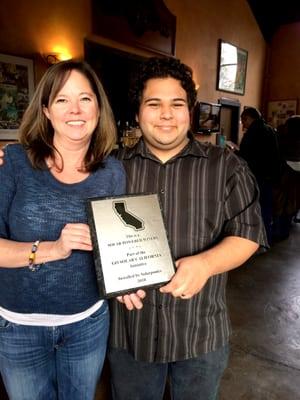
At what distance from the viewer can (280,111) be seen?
930cm

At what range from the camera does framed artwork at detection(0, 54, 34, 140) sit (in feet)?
11.6

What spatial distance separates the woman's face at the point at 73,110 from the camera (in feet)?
3.38

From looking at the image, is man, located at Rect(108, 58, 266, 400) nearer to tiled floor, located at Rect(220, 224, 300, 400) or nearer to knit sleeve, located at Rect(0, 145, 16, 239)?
knit sleeve, located at Rect(0, 145, 16, 239)

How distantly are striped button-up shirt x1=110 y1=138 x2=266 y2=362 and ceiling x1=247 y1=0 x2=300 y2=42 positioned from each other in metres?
8.65

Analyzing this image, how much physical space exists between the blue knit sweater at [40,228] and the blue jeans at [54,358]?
73 mm

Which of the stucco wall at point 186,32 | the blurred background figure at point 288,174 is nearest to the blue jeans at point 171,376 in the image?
the blurred background figure at point 288,174

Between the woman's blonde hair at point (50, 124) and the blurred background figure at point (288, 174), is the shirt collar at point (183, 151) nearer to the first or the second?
the woman's blonde hair at point (50, 124)

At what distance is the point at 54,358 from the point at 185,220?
1.98 ft

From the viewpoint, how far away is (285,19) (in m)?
8.90

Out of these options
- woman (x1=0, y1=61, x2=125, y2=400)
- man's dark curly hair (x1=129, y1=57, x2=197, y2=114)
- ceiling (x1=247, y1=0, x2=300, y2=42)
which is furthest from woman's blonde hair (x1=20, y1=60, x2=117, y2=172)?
ceiling (x1=247, y1=0, x2=300, y2=42)

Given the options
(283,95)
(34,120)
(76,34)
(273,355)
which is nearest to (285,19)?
(283,95)

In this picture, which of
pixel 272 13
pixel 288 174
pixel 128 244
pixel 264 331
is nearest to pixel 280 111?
pixel 272 13

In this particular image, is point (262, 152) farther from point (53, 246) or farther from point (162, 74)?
point (53, 246)

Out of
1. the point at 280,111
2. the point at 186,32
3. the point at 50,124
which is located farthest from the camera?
the point at 280,111
